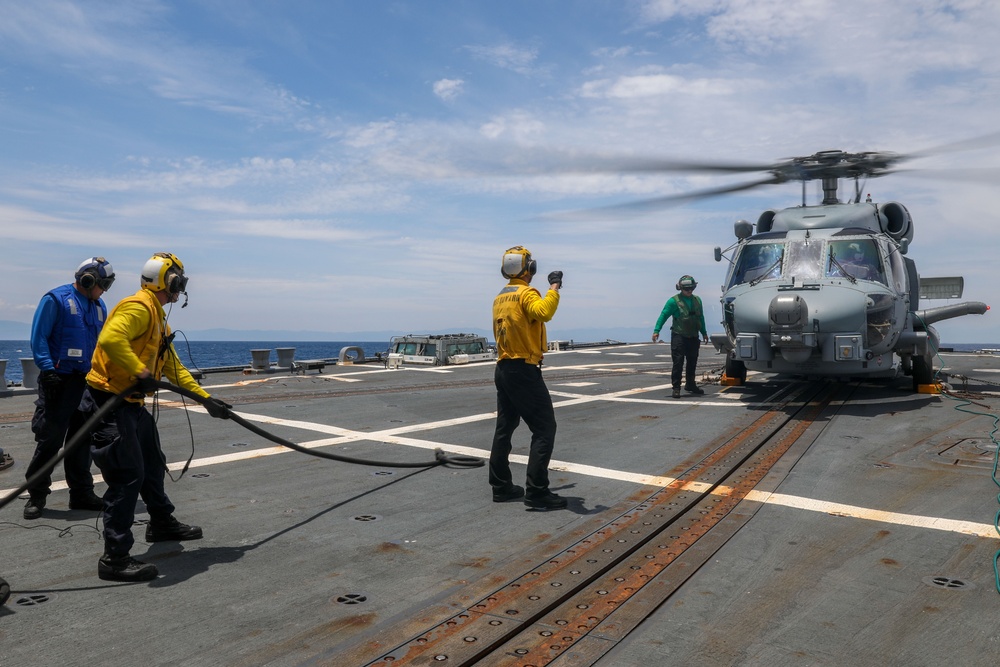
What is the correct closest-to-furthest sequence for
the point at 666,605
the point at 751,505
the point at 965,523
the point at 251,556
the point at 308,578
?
the point at 666,605, the point at 308,578, the point at 251,556, the point at 965,523, the point at 751,505

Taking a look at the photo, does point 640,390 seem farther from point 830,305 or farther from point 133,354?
point 133,354

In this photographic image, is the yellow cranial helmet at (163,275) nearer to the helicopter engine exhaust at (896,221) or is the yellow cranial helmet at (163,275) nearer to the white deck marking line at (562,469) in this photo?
the white deck marking line at (562,469)

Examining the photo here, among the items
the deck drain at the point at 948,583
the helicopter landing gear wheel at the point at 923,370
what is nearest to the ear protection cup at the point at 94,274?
the deck drain at the point at 948,583

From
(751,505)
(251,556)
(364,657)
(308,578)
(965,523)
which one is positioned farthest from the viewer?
(751,505)

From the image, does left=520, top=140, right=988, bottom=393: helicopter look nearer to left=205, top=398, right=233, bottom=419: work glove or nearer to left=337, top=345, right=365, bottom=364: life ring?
left=205, top=398, right=233, bottom=419: work glove

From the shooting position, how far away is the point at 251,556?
447cm

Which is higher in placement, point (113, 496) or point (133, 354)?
point (133, 354)

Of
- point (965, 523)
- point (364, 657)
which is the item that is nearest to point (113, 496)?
point (364, 657)

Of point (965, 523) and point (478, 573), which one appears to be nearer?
point (478, 573)

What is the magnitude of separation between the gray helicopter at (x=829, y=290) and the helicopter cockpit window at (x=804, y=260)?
14 mm

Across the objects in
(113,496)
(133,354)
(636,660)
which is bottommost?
(636,660)

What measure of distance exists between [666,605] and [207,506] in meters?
3.65

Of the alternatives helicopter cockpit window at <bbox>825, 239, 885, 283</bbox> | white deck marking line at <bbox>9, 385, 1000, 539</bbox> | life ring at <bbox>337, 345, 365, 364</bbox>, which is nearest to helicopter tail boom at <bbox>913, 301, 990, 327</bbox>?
helicopter cockpit window at <bbox>825, 239, 885, 283</bbox>

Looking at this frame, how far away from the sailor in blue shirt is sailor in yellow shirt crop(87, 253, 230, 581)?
1186 millimetres
